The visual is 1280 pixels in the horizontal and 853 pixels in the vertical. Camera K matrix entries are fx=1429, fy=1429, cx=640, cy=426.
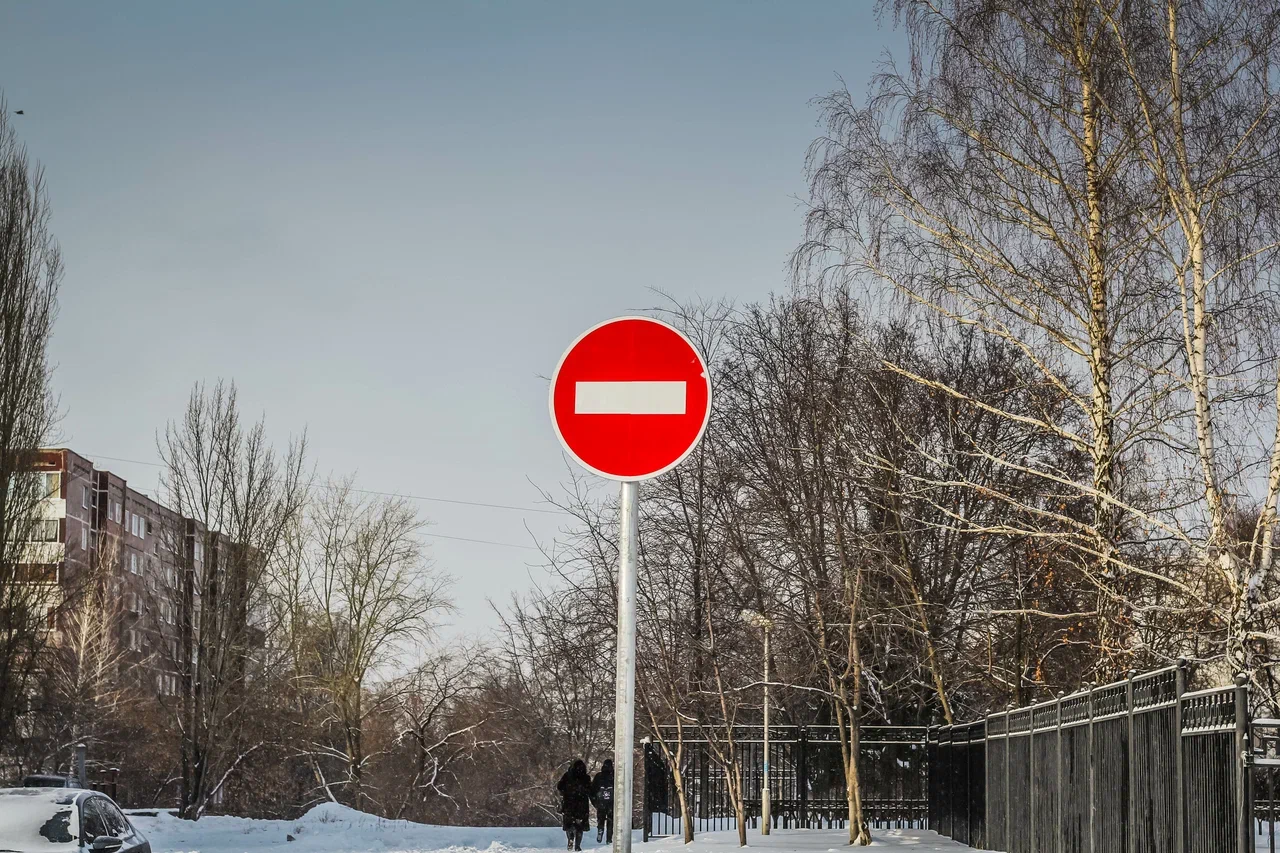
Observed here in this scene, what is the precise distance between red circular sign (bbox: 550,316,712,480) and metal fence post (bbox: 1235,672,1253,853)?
471 centimetres

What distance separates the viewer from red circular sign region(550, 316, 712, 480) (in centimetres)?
534

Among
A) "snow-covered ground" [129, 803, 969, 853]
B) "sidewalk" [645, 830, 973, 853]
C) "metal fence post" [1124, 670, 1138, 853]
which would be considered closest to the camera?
"metal fence post" [1124, 670, 1138, 853]

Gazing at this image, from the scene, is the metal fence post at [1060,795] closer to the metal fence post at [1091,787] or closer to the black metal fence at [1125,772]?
the black metal fence at [1125,772]

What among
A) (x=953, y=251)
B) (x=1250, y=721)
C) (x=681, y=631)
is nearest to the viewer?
(x=1250, y=721)

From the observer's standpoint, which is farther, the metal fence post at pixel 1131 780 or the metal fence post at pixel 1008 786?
the metal fence post at pixel 1008 786

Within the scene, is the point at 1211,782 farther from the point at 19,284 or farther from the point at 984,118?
the point at 19,284

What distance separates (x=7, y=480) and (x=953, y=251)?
2178 centimetres

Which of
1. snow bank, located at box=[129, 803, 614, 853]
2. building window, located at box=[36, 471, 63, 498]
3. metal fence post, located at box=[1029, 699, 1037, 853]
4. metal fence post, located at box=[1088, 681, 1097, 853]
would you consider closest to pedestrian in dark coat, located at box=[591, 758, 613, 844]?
snow bank, located at box=[129, 803, 614, 853]

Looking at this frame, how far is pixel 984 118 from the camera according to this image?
1675cm

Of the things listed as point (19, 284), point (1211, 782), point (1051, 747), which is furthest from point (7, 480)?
point (1211, 782)

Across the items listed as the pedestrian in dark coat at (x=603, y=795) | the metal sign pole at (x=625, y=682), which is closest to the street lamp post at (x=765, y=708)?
the pedestrian in dark coat at (x=603, y=795)

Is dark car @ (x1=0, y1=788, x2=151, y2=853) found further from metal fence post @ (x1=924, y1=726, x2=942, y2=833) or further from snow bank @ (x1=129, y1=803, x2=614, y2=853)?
metal fence post @ (x1=924, y1=726, x2=942, y2=833)

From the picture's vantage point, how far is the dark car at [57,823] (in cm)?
1339

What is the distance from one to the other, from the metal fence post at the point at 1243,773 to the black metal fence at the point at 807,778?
22229 millimetres
